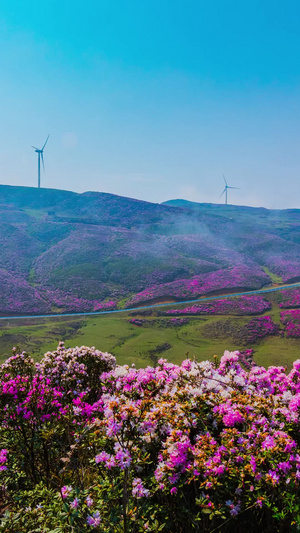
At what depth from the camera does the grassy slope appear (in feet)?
116

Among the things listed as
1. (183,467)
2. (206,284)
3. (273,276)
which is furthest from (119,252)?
(183,467)

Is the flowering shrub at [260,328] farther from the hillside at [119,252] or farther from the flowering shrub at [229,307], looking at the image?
the hillside at [119,252]

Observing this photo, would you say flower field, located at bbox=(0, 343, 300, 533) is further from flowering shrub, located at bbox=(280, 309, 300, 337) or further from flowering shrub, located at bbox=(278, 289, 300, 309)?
flowering shrub, located at bbox=(278, 289, 300, 309)

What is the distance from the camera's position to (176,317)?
50.3 metres

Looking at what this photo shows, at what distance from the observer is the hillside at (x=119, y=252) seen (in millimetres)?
63094

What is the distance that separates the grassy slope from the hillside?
990cm

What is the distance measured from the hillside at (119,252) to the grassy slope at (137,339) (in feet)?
32.5

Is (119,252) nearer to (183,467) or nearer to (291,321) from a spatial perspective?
(291,321)

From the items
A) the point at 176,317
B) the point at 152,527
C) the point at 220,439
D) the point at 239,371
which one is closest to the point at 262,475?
the point at 220,439

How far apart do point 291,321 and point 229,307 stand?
33.1 feet

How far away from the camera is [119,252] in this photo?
83938 millimetres

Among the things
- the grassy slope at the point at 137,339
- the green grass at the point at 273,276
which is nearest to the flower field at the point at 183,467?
the grassy slope at the point at 137,339

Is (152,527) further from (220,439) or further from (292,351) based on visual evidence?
(292,351)

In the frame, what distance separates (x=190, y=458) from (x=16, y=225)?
105 m
